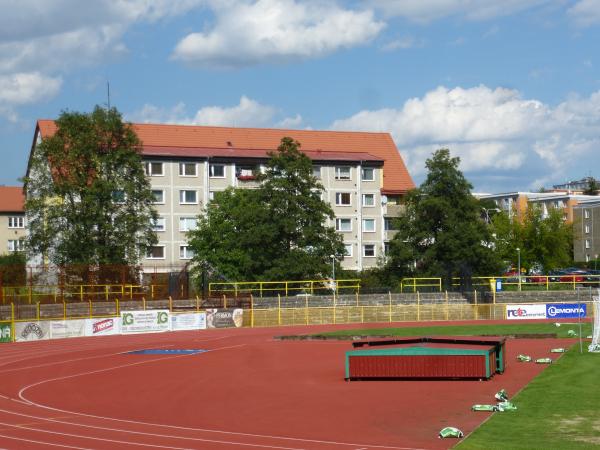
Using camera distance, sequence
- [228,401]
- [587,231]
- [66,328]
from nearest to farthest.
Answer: [228,401]
[66,328]
[587,231]

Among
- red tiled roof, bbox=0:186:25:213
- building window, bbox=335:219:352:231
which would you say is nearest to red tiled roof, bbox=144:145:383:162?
building window, bbox=335:219:352:231

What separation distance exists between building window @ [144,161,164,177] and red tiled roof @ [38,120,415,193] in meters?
1.10

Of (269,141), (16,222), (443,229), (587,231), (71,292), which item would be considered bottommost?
(71,292)

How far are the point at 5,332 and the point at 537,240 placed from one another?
7255 cm

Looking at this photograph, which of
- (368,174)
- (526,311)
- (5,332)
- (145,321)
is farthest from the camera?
(368,174)

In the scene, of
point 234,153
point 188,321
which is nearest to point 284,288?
point 188,321

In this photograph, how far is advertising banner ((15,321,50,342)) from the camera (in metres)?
51.6

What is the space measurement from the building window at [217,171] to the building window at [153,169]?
5.03 meters

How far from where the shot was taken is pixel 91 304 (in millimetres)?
57438

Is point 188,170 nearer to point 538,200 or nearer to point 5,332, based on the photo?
point 5,332

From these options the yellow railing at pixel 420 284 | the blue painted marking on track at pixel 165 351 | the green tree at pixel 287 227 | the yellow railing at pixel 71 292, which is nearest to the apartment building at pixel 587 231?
the yellow railing at pixel 420 284

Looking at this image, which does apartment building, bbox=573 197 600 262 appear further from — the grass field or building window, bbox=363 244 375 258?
the grass field

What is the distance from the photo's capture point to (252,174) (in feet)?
306

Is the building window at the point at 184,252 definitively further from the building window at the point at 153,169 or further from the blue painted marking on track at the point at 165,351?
the blue painted marking on track at the point at 165,351
